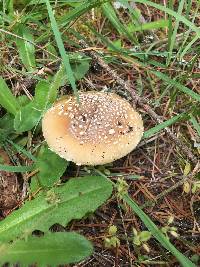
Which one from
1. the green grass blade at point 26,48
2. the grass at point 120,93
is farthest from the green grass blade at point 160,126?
the green grass blade at point 26,48

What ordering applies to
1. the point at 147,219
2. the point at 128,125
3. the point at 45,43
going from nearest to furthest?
1. the point at 147,219
2. the point at 128,125
3. the point at 45,43

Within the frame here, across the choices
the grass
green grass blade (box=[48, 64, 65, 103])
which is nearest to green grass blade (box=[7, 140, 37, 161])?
the grass

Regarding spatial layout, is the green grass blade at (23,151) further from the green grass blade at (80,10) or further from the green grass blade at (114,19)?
the green grass blade at (114,19)

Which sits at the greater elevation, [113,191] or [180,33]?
[180,33]

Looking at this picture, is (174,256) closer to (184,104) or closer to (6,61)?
(184,104)

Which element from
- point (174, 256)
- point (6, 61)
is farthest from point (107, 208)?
point (6, 61)

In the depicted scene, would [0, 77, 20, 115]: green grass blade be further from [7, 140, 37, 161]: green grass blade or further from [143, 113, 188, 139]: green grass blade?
[143, 113, 188, 139]: green grass blade

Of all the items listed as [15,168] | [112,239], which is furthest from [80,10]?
[112,239]
